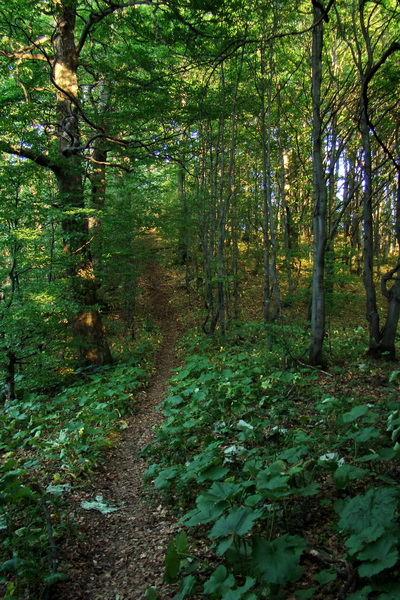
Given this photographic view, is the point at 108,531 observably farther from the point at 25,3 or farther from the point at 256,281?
the point at 256,281

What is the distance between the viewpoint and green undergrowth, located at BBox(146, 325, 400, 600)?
5.68ft

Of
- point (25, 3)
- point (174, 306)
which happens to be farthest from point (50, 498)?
point (174, 306)

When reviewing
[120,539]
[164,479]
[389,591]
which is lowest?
[120,539]

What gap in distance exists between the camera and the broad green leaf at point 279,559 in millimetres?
1628

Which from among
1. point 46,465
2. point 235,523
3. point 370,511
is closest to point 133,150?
point 46,465

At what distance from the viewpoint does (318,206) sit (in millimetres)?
5680

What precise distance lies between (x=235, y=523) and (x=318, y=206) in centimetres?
504

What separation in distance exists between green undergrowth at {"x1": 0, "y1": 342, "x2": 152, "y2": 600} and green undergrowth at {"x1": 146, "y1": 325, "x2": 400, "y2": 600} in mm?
830

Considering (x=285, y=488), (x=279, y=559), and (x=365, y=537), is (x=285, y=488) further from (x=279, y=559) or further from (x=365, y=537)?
(x=365, y=537)

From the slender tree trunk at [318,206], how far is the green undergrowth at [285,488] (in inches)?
25.4

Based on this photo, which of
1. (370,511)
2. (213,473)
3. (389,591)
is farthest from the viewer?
(213,473)

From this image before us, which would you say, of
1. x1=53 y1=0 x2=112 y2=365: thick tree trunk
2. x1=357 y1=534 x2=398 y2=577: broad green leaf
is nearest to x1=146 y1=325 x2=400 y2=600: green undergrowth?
x1=357 y1=534 x2=398 y2=577: broad green leaf

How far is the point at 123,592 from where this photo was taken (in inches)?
89.8

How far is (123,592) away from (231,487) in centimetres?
108
